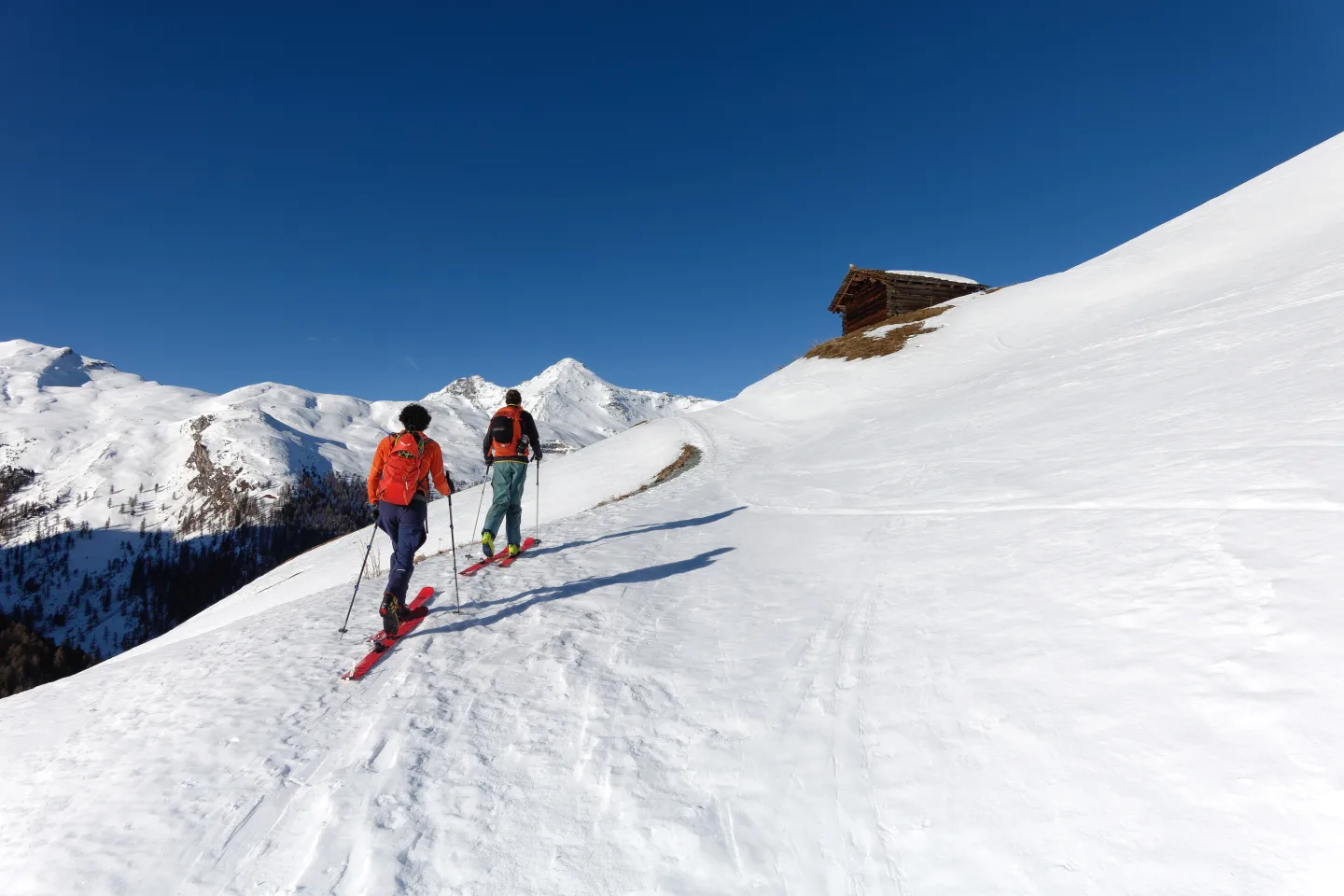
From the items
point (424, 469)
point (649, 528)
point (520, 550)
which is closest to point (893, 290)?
point (649, 528)

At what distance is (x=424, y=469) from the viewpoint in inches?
292

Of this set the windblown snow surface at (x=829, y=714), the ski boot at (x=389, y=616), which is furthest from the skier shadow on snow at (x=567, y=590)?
the ski boot at (x=389, y=616)

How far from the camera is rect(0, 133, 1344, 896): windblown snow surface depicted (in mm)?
3127

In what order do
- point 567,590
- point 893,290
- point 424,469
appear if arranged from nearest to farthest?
point 424,469, point 567,590, point 893,290

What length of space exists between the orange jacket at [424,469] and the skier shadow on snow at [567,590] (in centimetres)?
155

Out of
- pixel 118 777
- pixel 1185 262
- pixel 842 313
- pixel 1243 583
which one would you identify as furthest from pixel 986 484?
pixel 842 313

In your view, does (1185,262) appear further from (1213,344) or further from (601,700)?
(601,700)

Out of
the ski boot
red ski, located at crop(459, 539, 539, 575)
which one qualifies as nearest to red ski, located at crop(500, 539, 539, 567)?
red ski, located at crop(459, 539, 539, 575)

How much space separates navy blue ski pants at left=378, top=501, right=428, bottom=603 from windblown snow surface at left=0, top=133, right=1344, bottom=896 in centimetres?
70

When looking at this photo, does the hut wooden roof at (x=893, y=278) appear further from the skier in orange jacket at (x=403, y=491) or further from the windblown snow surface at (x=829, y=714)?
the skier in orange jacket at (x=403, y=491)

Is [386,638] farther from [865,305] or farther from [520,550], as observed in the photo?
[865,305]

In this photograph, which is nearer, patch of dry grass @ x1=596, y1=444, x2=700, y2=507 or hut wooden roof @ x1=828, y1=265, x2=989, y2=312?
patch of dry grass @ x1=596, y1=444, x2=700, y2=507

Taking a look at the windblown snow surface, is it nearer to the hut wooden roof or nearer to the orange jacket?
the orange jacket

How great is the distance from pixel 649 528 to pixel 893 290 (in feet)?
105
